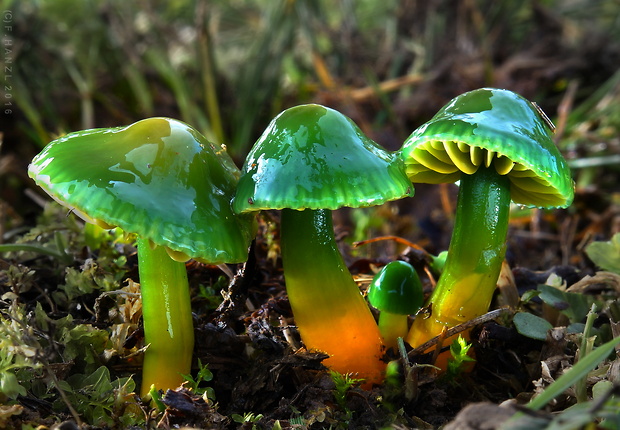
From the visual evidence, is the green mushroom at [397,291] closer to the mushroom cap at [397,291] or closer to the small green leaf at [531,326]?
the mushroom cap at [397,291]

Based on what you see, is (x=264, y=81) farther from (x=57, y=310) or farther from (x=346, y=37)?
(x=57, y=310)

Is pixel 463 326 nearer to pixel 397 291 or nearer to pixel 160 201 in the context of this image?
pixel 397 291

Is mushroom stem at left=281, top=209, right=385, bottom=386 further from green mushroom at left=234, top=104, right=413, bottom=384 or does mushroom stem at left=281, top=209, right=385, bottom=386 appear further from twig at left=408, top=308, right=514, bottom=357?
twig at left=408, top=308, right=514, bottom=357

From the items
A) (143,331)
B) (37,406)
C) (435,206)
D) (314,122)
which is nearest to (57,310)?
(143,331)

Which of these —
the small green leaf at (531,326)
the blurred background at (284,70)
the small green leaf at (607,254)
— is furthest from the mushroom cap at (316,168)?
the blurred background at (284,70)

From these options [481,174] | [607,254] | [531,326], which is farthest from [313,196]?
[607,254]
